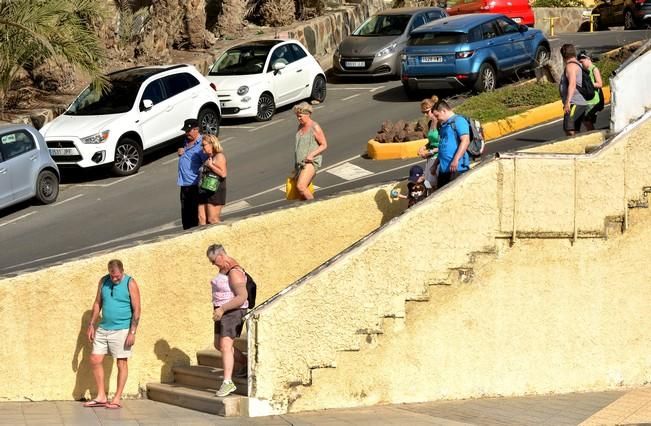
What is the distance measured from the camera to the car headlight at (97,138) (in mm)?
24500

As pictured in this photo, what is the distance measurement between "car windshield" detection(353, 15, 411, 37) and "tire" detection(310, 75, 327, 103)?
2.51 m

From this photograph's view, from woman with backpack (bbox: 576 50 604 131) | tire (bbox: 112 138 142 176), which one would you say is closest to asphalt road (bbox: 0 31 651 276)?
tire (bbox: 112 138 142 176)

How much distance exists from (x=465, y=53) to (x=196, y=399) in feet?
51.7

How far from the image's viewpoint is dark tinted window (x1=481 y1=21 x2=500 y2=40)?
28375 millimetres

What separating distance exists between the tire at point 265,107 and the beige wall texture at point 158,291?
1327 centimetres

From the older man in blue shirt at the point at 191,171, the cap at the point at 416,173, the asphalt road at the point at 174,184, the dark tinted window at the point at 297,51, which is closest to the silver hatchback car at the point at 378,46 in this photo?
the asphalt road at the point at 174,184

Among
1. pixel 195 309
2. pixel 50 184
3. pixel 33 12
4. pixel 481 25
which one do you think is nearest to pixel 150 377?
pixel 195 309

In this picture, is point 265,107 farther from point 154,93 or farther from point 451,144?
point 451,144

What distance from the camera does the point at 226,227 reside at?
14477mm

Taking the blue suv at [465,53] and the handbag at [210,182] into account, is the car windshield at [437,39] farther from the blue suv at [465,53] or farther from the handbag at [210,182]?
the handbag at [210,182]

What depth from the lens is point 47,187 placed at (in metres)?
23.5

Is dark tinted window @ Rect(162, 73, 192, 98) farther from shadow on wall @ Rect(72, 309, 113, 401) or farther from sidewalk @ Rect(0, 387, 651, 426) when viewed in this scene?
sidewalk @ Rect(0, 387, 651, 426)

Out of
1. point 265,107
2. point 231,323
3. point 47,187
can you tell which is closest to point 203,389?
point 231,323

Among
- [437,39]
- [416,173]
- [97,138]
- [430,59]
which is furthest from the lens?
[437,39]
